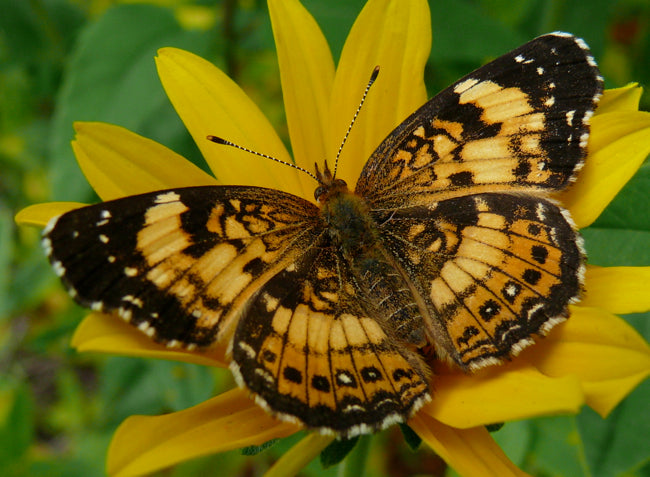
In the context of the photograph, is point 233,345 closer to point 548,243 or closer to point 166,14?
point 548,243

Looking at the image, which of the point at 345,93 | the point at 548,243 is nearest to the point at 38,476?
the point at 345,93

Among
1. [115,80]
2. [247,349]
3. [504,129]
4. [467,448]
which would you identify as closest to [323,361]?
[247,349]

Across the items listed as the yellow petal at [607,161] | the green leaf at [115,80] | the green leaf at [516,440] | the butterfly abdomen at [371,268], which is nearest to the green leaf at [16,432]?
the green leaf at [115,80]

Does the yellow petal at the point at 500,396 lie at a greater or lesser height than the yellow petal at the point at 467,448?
greater

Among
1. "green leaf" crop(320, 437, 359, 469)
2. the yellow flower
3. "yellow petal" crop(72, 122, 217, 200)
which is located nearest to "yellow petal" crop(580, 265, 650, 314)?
the yellow flower

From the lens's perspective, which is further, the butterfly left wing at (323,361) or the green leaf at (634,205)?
the green leaf at (634,205)

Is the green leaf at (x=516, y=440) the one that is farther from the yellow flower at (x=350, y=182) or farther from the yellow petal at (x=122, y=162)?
the yellow petal at (x=122, y=162)
